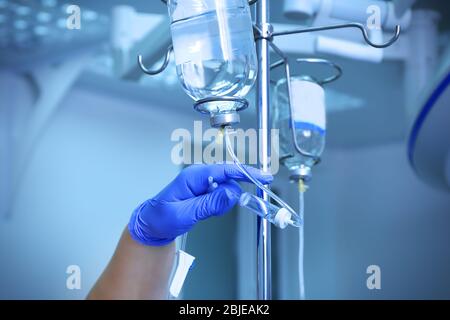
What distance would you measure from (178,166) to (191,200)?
161 centimetres

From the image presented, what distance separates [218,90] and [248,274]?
2.03 m

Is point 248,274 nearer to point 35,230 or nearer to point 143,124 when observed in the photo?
point 143,124

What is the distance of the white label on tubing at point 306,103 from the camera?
0.93m

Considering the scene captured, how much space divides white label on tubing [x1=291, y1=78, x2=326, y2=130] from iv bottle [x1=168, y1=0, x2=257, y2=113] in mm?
208

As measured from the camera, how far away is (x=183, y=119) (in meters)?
2.47

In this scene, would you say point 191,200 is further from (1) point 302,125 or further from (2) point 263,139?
(1) point 302,125

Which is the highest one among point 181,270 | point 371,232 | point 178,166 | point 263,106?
point 178,166

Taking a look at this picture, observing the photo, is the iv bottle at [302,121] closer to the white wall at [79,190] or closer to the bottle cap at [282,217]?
the bottle cap at [282,217]

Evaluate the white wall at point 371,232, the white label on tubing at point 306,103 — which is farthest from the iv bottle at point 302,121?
the white wall at point 371,232

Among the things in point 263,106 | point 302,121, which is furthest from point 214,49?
point 302,121

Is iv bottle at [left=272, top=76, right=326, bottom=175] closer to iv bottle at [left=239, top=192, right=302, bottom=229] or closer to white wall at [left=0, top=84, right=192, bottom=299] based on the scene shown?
iv bottle at [left=239, top=192, right=302, bottom=229]

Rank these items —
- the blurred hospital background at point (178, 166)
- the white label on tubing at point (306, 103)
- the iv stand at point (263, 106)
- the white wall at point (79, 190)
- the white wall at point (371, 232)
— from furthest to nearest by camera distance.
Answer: the white wall at point (371, 232), the white wall at point (79, 190), the blurred hospital background at point (178, 166), the white label on tubing at point (306, 103), the iv stand at point (263, 106)

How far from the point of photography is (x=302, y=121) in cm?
93
